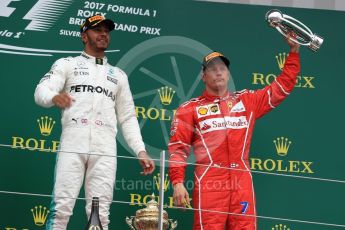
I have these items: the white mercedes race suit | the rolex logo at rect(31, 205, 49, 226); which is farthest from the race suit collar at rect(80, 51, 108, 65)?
the rolex logo at rect(31, 205, 49, 226)

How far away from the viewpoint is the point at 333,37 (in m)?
4.81

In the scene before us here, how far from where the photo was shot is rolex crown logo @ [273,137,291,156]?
4.58 m

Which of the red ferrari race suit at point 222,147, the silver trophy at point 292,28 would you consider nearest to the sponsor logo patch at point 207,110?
the red ferrari race suit at point 222,147

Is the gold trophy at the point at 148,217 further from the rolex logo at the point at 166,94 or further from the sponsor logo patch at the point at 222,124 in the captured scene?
the rolex logo at the point at 166,94

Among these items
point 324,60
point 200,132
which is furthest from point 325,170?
point 200,132

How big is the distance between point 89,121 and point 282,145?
49.2 inches

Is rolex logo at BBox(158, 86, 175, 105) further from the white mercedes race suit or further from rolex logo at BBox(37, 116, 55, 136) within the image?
the white mercedes race suit

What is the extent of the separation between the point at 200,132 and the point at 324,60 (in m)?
1.12

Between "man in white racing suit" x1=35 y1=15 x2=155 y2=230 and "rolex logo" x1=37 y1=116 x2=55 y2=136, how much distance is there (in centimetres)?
62

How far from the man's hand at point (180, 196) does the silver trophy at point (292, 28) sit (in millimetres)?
767

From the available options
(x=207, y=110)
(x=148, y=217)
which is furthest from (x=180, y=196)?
(x=207, y=110)

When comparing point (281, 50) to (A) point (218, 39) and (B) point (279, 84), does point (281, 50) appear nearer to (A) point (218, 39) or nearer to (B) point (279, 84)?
(A) point (218, 39)

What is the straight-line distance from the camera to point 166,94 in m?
4.60

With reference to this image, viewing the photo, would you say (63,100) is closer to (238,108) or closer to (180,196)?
(180,196)
